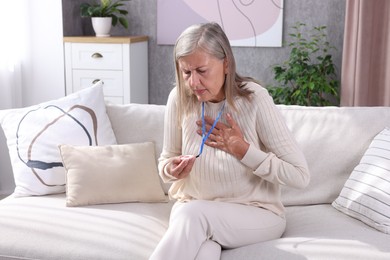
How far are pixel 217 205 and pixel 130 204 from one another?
1.69ft

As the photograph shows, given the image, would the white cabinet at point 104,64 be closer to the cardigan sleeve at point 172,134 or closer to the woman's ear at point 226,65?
the cardigan sleeve at point 172,134

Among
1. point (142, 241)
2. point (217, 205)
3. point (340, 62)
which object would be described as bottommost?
point (142, 241)

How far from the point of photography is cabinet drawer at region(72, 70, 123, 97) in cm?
422

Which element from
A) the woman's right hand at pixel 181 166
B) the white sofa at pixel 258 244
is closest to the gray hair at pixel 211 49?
the woman's right hand at pixel 181 166

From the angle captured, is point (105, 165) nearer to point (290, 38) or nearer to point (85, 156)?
point (85, 156)

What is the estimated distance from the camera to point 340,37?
4383mm

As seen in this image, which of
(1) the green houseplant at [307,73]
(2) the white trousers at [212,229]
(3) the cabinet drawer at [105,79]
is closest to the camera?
(2) the white trousers at [212,229]

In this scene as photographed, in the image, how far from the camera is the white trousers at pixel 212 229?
1788 millimetres

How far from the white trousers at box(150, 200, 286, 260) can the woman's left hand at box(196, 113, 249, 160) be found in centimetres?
18

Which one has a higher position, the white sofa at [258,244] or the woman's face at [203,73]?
the woman's face at [203,73]

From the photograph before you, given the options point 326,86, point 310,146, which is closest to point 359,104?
point 326,86

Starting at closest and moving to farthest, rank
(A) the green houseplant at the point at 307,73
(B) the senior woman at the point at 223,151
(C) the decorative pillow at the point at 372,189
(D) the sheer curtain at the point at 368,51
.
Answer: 1. (B) the senior woman at the point at 223,151
2. (C) the decorative pillow at the point at 372,189
3. (D) the sheer curtain at the point at 368,51
4. (A) the green houseplant at the point at 307,73

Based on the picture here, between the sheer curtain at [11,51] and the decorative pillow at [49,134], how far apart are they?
140 centimetres

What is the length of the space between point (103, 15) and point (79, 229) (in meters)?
2.59
